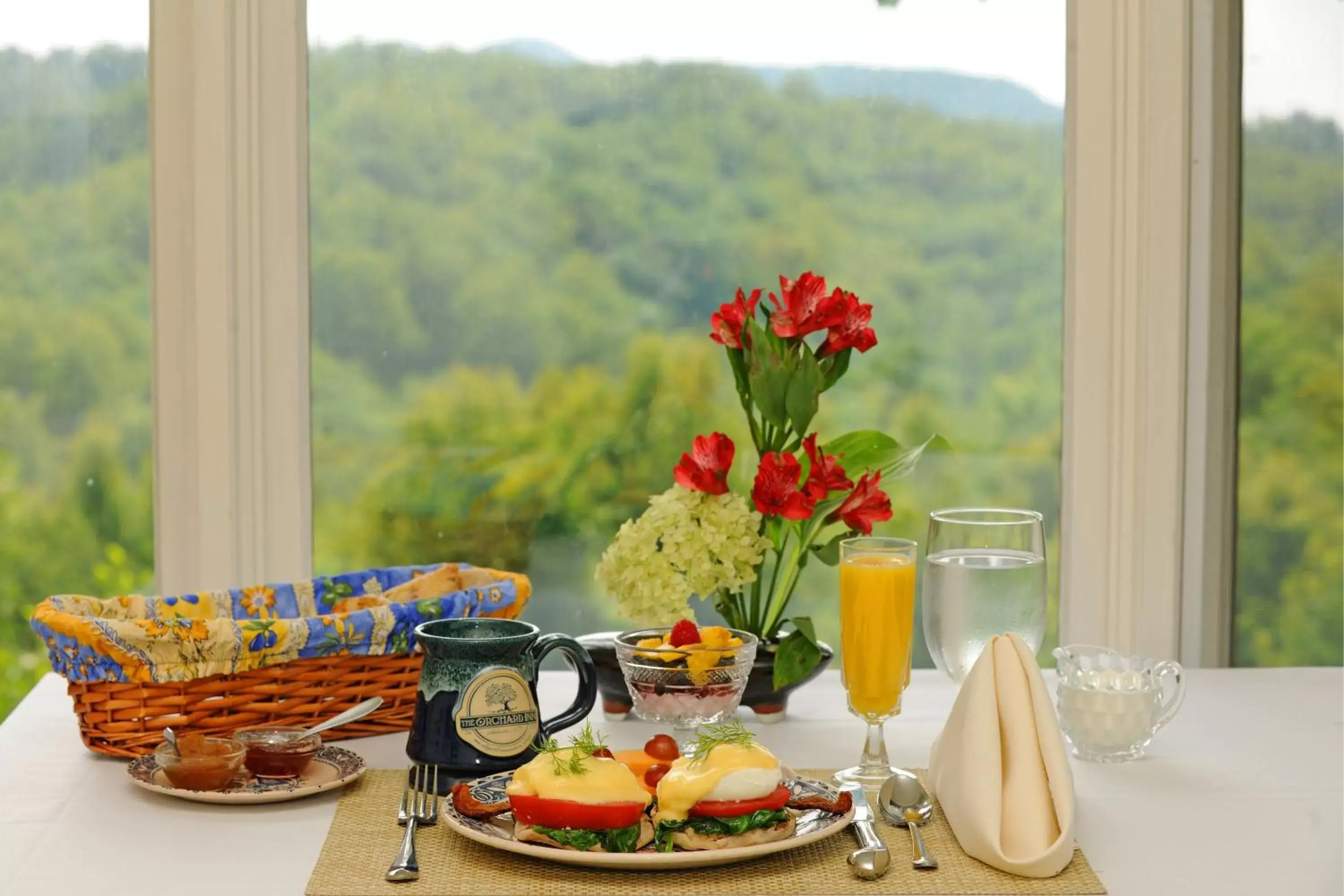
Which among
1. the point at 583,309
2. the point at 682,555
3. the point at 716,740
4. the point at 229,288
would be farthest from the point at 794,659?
the point at 229,288

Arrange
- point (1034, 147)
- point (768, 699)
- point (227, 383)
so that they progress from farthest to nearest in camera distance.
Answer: point (1034, 147), point (227, 383), point (768, 699)

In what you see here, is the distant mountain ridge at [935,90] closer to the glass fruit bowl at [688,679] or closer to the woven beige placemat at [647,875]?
the glass fruit bowl at [688,679]

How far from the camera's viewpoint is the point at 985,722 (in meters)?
1.00

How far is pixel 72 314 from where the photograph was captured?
68.2 inches

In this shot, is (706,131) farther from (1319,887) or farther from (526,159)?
(1319,887)

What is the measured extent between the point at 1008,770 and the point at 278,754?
0.55 metres

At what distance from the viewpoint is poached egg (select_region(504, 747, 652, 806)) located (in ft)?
2.99

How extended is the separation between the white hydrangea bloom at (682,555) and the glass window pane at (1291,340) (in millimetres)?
834

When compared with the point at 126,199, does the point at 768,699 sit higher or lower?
lower

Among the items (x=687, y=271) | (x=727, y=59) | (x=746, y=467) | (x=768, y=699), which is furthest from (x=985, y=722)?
(x=727, y=59)

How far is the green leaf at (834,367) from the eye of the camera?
1286mm

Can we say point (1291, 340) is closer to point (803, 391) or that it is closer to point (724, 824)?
point (803, 391)

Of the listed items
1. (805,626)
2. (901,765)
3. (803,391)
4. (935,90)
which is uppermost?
(935,90)

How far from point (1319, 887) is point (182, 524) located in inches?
51.6
